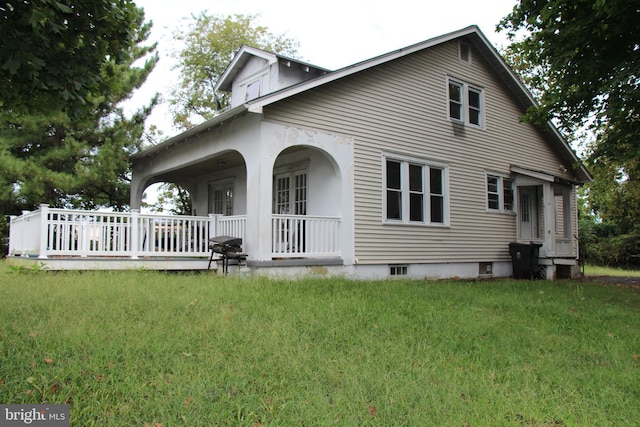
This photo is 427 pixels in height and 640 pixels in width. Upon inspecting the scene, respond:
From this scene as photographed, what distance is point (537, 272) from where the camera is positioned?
→ 47.0 ft

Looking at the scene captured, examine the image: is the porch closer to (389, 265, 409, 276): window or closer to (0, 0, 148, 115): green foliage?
(389, 265, 409, 276): window

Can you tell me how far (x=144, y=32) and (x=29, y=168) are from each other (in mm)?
7131

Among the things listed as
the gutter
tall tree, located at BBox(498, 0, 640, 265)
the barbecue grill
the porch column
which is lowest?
the barbecue grill

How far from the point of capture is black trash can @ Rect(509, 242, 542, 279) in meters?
14.1

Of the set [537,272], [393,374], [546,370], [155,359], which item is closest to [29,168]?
[155,359]

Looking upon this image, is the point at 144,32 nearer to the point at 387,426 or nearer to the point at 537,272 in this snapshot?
the point at 537,272

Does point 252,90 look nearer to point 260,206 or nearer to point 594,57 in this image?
point 260,206

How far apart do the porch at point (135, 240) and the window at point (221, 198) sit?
148 inches

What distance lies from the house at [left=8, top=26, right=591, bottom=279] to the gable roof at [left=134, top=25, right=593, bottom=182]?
0.04 meters

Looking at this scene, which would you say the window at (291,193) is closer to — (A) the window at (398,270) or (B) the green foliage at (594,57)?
(A) the window at (398,270)

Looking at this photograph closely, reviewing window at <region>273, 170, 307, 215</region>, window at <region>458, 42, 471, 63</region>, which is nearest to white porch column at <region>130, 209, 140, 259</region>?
window at <region>273, 170, 307, 215</region>

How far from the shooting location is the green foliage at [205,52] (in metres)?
29.6

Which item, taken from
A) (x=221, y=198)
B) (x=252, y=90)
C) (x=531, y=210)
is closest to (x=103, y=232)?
(x=221, y=198)

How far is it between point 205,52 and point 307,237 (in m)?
23.8
